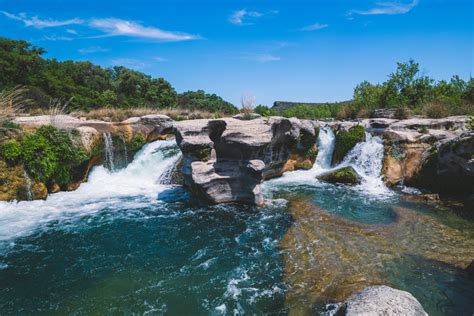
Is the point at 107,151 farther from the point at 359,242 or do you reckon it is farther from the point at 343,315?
the point at 343,315

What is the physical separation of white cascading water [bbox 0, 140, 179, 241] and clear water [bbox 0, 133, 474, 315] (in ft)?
0.28

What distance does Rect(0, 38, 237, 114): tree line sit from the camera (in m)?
34.3

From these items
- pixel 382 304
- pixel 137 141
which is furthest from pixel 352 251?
pixel 137 141

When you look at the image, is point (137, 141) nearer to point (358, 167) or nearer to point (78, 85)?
point (358, 167)

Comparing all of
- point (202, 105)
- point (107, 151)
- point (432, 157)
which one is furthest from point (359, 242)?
point (202, 105)

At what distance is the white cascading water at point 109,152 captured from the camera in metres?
15.8

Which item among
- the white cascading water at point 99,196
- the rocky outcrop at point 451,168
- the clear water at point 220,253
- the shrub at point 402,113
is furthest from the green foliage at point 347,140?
the white cascading water at point 99,196

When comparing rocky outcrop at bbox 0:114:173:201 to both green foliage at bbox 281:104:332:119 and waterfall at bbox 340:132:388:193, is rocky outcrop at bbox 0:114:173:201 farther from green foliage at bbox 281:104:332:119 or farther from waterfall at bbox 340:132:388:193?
green foliage at bbox 281:104:332:119

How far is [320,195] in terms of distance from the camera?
41.5 feet

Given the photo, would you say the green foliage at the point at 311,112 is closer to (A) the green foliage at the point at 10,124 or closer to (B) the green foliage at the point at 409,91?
(B) the green foliage at the point at 409,91

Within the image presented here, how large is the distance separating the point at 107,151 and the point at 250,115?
8.02m

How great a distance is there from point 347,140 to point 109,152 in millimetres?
13346

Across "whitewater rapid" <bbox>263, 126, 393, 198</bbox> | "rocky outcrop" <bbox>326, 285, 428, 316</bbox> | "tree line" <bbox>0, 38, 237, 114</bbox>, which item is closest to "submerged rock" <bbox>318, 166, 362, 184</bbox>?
"whitewater rapid" <bbox>263, 126, 393, 198</bbox>

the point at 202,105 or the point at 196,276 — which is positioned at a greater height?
the point at 202,105
